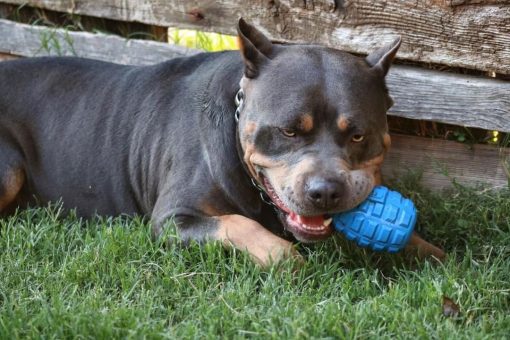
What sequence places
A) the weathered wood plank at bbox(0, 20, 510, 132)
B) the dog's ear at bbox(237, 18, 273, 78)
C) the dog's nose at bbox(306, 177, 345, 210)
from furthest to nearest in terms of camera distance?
the weathered wood plank at bbox(0, 20, 510, 132)
the dog's ear at bbox(237, 18, 273, 78)
the dog's nose at bbox(306, 177, 345, 210)

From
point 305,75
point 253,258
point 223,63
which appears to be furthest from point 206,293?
point 223,63

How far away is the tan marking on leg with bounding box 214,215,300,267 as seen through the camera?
4.07 metres

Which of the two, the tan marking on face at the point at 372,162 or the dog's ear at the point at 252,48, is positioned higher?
the dog's ear at the point at 252,48

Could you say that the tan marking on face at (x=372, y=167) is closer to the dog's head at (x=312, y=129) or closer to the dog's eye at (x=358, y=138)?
the dog's head at (x=312, y=129)

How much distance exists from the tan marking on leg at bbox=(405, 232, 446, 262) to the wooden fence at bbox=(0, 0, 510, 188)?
29.2 inches

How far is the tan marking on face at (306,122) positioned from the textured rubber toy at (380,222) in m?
0.41

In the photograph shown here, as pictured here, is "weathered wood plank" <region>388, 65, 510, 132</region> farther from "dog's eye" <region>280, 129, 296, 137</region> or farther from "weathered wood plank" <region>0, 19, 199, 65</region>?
"weathered wood plank" <region>0, 19, 199, 65</region>

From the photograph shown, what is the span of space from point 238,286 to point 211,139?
36.6 inches

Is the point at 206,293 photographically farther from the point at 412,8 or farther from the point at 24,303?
the point at 412,8

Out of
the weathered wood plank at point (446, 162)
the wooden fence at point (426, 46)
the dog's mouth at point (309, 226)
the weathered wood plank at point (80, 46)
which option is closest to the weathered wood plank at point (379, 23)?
the wooden fence at point (426, 46)

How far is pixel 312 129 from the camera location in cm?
407

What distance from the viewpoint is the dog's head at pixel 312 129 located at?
3.97m

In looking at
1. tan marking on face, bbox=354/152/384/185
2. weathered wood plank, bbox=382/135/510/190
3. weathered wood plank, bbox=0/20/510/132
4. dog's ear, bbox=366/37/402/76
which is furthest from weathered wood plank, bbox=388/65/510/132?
tan marking on face, bbox=354/152/384/185

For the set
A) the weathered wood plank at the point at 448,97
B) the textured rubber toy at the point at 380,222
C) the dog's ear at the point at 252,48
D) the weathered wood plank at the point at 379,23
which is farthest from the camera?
the weathered wood plank at the point at 448,97
